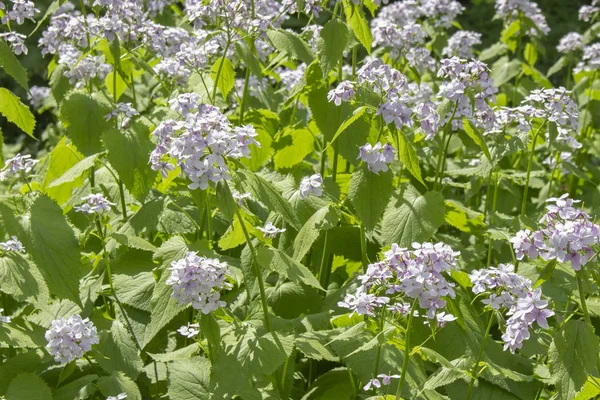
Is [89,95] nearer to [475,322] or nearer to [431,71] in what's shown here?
[475,322]

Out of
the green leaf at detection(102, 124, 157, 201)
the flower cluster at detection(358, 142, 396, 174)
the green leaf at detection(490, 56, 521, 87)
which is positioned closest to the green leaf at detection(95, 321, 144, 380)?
the green leaf at detection(102, 124, 157, 201)

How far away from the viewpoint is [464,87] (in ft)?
10.4

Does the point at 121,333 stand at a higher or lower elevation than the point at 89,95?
lower

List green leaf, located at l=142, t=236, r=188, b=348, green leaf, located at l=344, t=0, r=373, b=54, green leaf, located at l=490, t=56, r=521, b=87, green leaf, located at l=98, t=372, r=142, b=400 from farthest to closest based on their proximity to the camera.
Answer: green leaf, located at l=490, t=56, r=521, b=87 < green leaf, located at l=344, t=0, r=373, b=54 < green leaf, located at l=98, t=372, r=142, b=400 < green leaf, located at l=142, t=236, r=188, b=348

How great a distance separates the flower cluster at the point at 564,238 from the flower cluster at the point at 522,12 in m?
3.58

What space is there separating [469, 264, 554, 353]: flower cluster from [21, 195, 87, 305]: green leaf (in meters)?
1.37

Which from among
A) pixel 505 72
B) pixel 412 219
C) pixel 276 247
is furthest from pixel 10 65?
pixel 505 72

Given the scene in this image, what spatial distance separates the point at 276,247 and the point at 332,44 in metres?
0.89

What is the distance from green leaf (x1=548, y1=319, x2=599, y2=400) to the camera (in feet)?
8.09

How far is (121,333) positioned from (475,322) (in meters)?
1.41

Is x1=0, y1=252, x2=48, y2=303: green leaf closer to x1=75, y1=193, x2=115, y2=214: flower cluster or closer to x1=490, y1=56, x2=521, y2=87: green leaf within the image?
x1=75, y1=193, x2=115, y2=214: flower cluster

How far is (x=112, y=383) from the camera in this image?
2943 mm

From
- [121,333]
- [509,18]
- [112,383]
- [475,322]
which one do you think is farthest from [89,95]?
[509,18]

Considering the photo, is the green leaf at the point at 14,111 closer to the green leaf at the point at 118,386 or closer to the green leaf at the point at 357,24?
the green leaf at the point at 118,386
